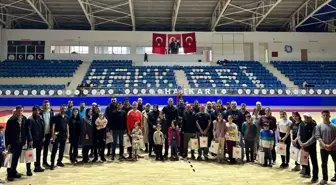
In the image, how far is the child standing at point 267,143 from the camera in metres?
7.20

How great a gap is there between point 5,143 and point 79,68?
20.4m

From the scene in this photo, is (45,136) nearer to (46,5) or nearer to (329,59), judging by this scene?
(46,5)

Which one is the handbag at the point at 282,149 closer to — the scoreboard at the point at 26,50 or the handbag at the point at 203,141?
the handbag at the point at 203,141

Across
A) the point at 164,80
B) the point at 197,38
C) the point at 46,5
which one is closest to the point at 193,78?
the point at 164,80

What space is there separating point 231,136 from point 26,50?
25.8 m

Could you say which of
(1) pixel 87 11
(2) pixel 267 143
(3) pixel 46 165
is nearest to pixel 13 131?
(3) pixel 46 165

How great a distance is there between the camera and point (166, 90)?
19.8 metres

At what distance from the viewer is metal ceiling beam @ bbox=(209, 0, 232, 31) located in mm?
22584

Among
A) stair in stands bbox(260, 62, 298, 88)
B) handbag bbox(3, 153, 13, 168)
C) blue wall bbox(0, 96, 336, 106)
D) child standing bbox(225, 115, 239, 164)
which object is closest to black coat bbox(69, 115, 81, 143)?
handbag bbox(3, 153, 13, 168)

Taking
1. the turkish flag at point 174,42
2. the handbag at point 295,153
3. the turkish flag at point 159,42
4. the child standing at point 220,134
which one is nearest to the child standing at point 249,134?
the child standing at point 220,134

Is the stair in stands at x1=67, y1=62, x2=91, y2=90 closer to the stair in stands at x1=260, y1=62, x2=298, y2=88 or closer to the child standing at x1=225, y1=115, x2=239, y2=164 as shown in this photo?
the child standing at x1=225, y1=115, x2=239, y2=164

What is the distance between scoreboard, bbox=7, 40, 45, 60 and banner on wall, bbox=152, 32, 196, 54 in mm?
11443

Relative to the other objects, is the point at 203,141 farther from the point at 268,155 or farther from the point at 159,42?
the point at 159,42

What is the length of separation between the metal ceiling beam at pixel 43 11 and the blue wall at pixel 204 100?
302 inches
